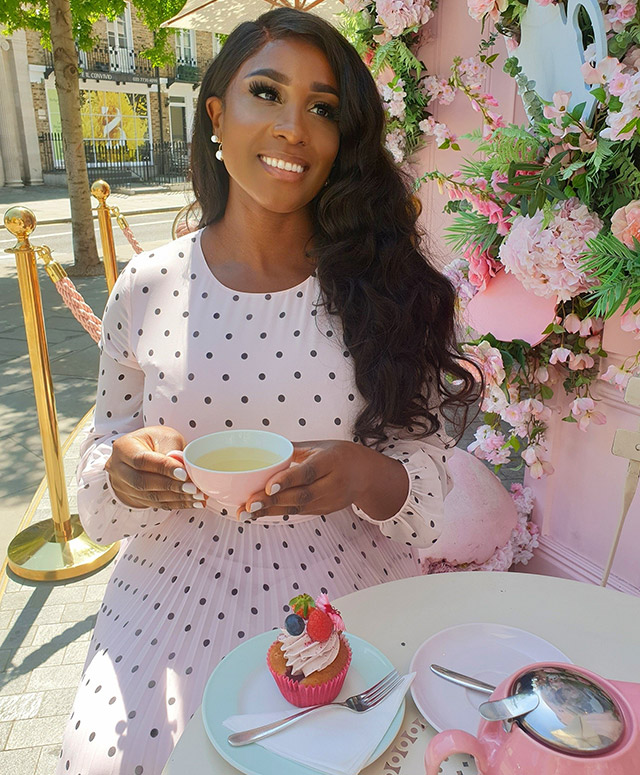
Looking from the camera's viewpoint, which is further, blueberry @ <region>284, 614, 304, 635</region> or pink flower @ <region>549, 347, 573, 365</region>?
pink flower @ <region>549, 347, 573, 365</region>

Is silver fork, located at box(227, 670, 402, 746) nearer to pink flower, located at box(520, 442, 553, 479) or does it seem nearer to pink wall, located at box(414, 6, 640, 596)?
pink wall, located at box(414, 6, 640, 596)

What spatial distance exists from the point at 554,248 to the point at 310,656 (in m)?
1.45

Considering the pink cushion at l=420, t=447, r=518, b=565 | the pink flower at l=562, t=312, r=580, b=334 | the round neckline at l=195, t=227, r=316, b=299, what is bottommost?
the pink cushion at l=420, t=447, r=518, b=565

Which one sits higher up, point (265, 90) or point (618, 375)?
point (265, 90)

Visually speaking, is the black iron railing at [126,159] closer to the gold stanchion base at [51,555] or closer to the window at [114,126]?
the window at [114,126]

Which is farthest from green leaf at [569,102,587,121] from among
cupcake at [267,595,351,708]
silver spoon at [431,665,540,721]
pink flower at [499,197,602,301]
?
silver spoon at [431,665,540,721]

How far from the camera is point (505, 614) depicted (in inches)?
47.6

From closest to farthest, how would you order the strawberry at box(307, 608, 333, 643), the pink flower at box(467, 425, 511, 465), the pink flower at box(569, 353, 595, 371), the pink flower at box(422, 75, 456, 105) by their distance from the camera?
the strawberry at box(307, 608, 333, 643) < the pink flower at box(569, 353, 595, 371) < the pink flower at box(467, 425, 511, 465) < the pink flower at box(422, 75, 456, 105)

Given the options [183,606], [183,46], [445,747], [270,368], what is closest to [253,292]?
[270,368]

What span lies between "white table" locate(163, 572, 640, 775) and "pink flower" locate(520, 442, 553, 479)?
126 cm

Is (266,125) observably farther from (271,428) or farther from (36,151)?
(36,151)

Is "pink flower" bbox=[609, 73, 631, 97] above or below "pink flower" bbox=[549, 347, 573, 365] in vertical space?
above

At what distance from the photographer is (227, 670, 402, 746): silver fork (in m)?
0.92

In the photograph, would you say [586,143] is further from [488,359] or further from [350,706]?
[350,706]
